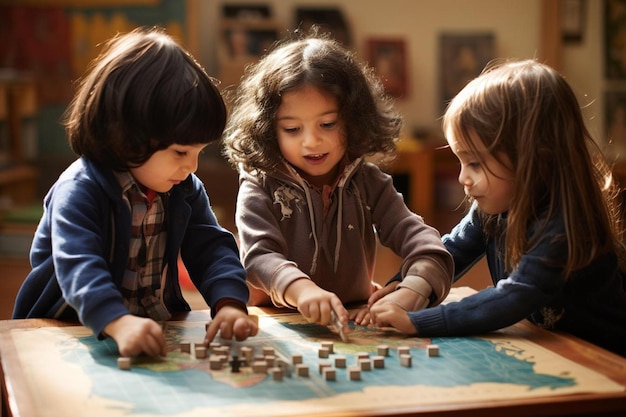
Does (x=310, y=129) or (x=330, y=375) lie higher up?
(x=310, y=129)

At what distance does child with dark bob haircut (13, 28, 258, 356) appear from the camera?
1344 mm

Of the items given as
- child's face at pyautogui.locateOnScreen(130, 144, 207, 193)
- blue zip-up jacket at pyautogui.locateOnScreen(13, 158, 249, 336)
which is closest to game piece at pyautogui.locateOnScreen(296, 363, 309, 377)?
blue zip-up jacket at pyautogui.locateOnScreen(13, 158, 249, 336)

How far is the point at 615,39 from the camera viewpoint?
5.69 meters

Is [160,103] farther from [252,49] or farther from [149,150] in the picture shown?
[252,49]

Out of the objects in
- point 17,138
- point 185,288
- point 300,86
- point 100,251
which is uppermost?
point 300,86

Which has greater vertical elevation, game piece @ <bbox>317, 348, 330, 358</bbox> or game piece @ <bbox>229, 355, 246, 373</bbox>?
game piece @ <bbox>229, 355, 246, 373</bbox>

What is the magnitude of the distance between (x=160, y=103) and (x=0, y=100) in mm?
3643

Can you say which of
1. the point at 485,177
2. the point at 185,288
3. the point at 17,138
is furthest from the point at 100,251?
the point at 17,138

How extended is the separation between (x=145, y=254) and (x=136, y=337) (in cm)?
27

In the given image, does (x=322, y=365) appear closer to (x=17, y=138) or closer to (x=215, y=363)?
(x=215, y=363)

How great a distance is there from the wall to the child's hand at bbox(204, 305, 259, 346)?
4.22 meters

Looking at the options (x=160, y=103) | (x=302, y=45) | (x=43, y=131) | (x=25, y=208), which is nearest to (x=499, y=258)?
(x=302, y=45)

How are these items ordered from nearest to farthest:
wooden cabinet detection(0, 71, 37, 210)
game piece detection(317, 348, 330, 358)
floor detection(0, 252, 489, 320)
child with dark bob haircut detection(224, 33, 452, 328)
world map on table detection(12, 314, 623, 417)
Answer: world map on table detection(12, 314, 623, 417)
game piece detection(317, 348, 330, 358)
child with dark bob haircut detection(224, 33, 452, 328)
floor detection(0, 252, 489, 320)
wooden cabinet detection(0, 71, 37, 210)

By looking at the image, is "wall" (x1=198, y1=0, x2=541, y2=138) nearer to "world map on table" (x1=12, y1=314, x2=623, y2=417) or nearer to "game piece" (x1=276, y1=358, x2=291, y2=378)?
"world map on table" (x1=12, y1=314, x2=623, y2=417)
